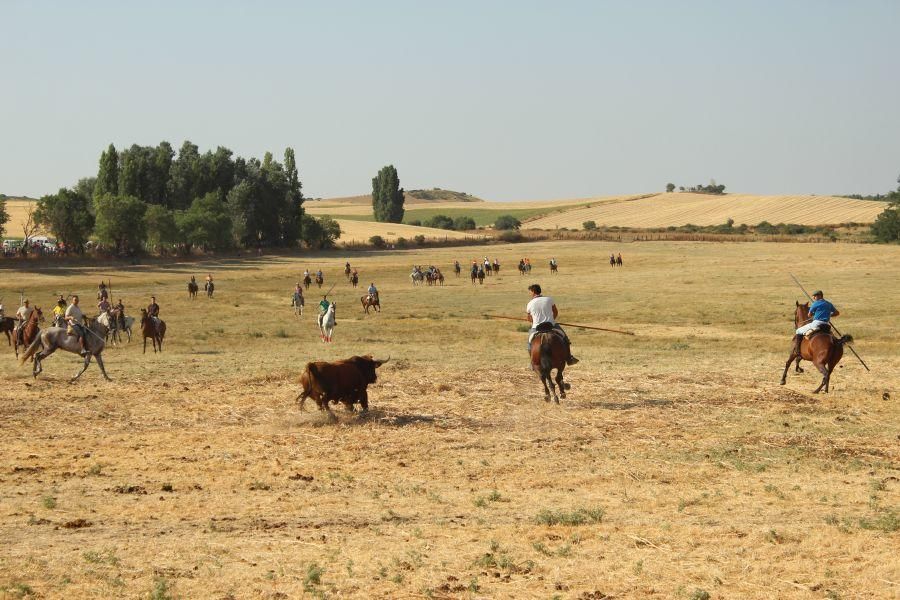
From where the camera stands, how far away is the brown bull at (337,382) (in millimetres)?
17656

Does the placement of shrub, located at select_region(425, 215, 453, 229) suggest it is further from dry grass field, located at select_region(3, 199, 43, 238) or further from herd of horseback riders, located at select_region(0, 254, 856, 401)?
herd of horseback riders, located at select_region(0, 254, 856, 401)

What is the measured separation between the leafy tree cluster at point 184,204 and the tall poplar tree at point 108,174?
98 mm

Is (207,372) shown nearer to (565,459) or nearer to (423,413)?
(423,413)

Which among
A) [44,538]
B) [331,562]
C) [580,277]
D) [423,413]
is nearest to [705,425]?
[423,413]

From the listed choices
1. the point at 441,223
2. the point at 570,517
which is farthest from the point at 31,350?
the point at 441,223

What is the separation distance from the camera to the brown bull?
695 inches

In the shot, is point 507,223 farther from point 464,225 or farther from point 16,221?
point 16,221

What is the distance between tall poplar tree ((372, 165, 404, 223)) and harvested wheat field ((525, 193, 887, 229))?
20.5 metres

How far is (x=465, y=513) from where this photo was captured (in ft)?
38.9

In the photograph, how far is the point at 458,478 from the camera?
13.7m

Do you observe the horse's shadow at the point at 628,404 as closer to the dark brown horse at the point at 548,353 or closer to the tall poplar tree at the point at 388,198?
the dark brown horse at the point at 548,353

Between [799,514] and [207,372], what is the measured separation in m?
16.0

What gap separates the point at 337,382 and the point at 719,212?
137446 millimetres

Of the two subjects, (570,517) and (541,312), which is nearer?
(570,517)
